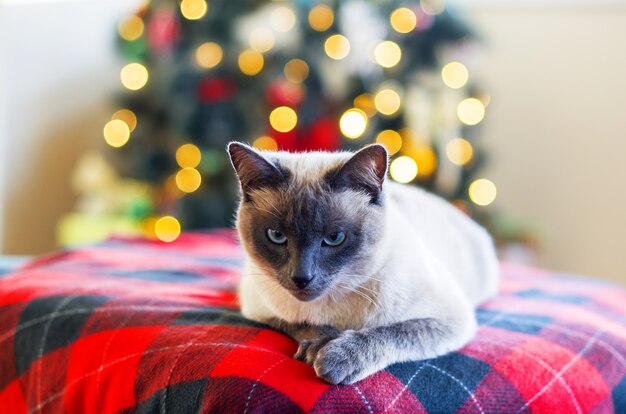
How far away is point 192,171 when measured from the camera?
129 inches

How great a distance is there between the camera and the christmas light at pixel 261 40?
3.22 m

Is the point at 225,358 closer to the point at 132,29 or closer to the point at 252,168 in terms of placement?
the point at 252,168

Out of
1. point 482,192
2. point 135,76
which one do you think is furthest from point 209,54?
point 482,192

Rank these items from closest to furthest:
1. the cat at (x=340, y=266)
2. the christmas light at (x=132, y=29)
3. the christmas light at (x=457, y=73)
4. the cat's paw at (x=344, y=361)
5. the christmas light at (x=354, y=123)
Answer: the cat's paw at (x=344, y=361) < the cat at (x=340, y=266) < the christmas light at (x=354, y=123) < the christmas light at (x=457, y=73) < the christmas light at (x=132, y=29)

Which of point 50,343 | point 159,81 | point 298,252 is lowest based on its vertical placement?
point 50,343

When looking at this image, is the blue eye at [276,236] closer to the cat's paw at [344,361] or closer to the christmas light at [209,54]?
the cat's paw at [344,361]

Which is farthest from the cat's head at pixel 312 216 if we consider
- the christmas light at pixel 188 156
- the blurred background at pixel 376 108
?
the christmas light at pixel 188 156

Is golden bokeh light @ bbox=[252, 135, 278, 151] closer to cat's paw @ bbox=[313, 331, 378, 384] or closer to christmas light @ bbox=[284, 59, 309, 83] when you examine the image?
christmas light @ bbox=[284, 59, 309, 83]

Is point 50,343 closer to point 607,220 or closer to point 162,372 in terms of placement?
point 162,372

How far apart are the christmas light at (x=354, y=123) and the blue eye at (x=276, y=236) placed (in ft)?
6.32

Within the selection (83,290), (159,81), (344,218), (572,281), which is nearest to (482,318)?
(344,218)

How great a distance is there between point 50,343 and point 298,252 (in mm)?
589

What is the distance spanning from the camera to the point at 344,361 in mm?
1031

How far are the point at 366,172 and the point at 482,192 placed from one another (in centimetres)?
218
